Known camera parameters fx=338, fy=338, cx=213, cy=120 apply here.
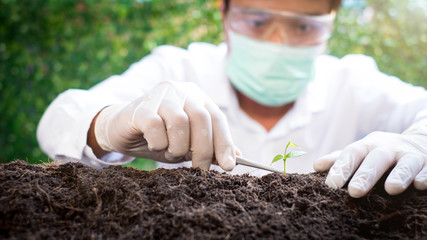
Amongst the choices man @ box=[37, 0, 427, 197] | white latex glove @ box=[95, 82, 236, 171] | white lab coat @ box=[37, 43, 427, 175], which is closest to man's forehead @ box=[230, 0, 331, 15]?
man @ box=[37, 0, 427, 197]

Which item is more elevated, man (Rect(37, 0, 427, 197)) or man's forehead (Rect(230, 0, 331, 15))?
man's forehead (Rect(230, 0, 331, 15))

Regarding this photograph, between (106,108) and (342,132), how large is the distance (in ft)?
4.66

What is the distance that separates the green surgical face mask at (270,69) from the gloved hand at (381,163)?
72 centimetres

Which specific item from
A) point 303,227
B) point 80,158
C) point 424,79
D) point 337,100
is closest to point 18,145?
point 80,158

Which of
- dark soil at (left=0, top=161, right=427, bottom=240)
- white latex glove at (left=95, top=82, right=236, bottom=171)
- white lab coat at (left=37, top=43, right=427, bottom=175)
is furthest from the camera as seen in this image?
white lab coat at (left=37, top=43, right=427, bottom=175)

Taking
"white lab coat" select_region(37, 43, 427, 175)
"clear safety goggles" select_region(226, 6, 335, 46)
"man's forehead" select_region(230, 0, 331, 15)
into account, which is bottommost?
"white lab coat" select_region(37, 43, 427, 175)

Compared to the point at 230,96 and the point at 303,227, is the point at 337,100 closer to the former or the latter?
the point at 230,96

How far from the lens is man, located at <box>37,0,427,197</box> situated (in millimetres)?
1226

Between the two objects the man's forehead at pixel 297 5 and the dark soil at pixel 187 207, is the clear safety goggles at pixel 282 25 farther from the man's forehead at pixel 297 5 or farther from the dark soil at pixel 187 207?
the dark soil at pixel 187 207

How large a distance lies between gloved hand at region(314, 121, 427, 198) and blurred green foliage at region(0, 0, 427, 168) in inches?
83.9

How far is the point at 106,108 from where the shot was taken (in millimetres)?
1529

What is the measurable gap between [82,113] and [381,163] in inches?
48.9

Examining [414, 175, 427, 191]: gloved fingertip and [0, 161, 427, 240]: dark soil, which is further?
[414, 175, 427, 191]: gloved fingertip

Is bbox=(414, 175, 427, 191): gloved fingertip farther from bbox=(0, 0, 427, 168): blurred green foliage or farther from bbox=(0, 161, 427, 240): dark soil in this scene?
bbox=(0, 0, 427, 168): blurred green foliage
